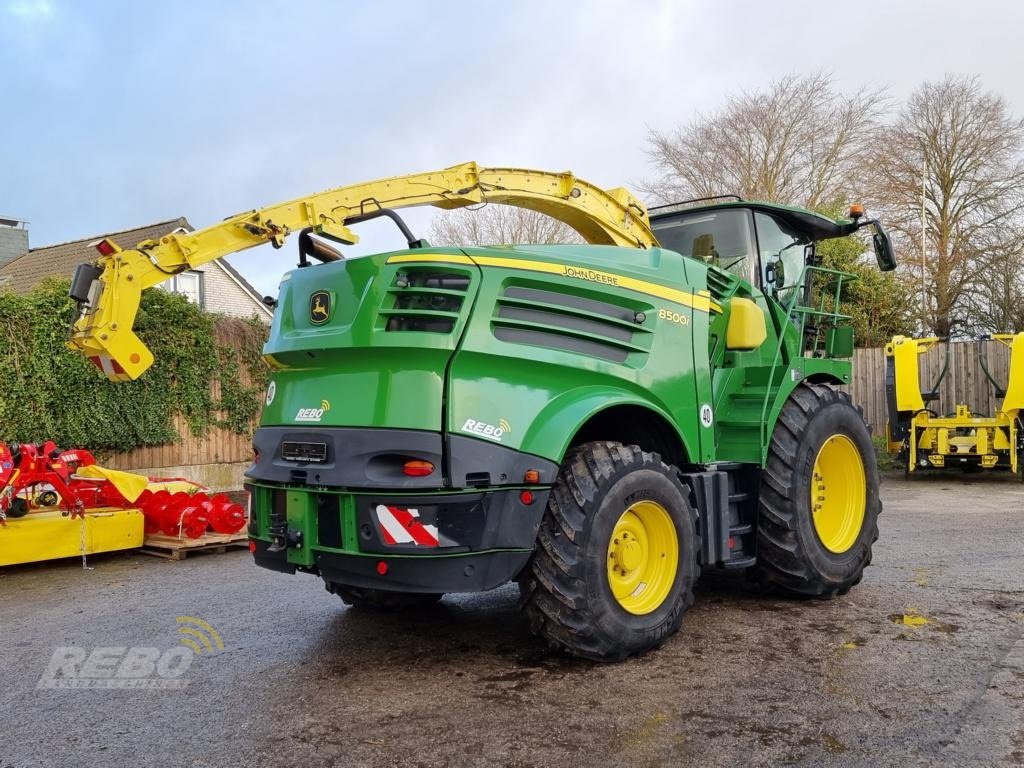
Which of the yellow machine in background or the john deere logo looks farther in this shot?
the yellow machine in background

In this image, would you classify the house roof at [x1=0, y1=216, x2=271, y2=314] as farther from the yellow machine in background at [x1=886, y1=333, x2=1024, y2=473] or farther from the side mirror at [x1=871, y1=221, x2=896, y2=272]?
the side mirror at [x1=871, y1=221, x2=896, y2=272]

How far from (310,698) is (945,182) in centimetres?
2679

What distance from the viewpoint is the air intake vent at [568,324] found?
164 inches

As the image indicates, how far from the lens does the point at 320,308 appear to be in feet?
14.2

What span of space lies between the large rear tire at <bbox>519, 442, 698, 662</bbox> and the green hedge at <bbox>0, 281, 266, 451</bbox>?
6661 mm

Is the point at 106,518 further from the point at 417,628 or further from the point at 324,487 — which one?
the point at 324,487

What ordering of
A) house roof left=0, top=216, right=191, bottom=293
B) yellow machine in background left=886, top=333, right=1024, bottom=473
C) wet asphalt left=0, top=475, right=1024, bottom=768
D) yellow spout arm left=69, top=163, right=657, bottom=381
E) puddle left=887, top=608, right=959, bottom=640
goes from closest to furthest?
wet asphalt left=0, top=475, right=1024, bottom=768 < puddle left=887, top=608, right=959, bottom=640 < yellow spout arm left=69, top=163, right=657, bottom=381 < yellow machine in background left=886, top=333, right=1024, bottom=473 < house roof left=0, top=216, right=191, bottom=293

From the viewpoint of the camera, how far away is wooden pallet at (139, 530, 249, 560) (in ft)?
25.2

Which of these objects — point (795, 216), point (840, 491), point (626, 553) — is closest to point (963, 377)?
point (795, 216)

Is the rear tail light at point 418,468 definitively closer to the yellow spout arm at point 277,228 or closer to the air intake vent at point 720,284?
the yellow spout arm at point 277,228

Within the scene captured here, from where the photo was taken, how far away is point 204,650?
467 centimetres

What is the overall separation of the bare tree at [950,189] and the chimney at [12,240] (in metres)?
24.8

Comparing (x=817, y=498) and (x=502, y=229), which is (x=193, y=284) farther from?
(x=817, y=498)

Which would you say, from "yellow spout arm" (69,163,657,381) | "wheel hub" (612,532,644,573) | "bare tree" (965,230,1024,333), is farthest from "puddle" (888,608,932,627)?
"bare tree" (965,230,1024,333)
